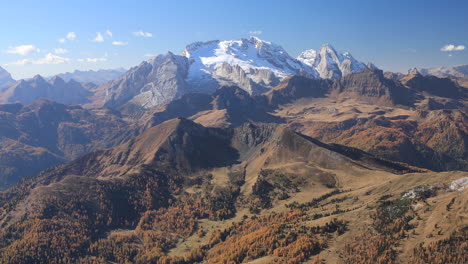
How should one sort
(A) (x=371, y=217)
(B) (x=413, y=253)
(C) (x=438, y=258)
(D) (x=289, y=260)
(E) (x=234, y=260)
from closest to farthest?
(C) (x=438, y=258) → (B) (x=413, y=253) → (D) (x=289, y=260) → (A) (x=371, y=217) → (E) (x=234, y=260)

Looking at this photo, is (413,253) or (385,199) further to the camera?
(385,199)

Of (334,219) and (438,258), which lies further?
(334,219)

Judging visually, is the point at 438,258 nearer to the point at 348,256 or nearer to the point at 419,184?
the point at 348,256

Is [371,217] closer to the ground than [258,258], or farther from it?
farther from it

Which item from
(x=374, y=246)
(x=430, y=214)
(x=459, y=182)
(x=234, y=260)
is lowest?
(x=234, y=260)

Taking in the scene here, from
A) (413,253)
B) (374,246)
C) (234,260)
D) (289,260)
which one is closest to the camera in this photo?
(413,253)

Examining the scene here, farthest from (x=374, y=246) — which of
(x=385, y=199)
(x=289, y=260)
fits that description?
(x=385, y=199)

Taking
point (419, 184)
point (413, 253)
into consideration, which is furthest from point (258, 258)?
point (419, 184)

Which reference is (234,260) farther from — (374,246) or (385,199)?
(385,199)

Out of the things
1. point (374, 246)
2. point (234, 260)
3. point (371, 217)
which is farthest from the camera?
point (234, 260)
